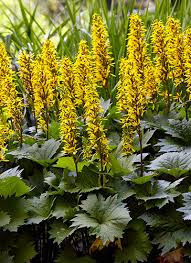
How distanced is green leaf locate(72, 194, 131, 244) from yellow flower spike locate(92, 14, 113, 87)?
1121mm

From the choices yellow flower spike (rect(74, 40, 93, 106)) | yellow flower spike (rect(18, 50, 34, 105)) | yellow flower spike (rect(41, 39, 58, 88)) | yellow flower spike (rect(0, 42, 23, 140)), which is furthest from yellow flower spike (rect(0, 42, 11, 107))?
yellow flower spike (rect(74, 40, 93, 106))

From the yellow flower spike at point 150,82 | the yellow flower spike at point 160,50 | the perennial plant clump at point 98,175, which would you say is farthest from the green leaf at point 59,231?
the yellow flower spike at point 160,50

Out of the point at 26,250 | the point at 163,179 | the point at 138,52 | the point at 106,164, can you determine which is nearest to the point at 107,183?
the point at 106,164

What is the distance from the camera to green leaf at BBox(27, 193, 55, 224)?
9.85 ft

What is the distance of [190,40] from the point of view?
11.1 ft

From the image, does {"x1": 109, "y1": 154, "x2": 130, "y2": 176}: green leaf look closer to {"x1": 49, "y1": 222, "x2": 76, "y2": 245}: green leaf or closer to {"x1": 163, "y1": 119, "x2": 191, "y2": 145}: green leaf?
{"x1": 49, "y1": 222, "x2": 76, "y2": 245}: green leaf

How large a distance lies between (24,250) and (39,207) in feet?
0.94

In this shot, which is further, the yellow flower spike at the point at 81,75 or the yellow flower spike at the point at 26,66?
the yellow flower spike at the point at 26,66

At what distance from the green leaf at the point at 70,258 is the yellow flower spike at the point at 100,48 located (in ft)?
4.41

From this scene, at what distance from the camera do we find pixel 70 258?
10.0 feet

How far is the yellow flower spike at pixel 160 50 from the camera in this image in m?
3.52

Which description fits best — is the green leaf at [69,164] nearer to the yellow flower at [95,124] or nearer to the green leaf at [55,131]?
the yellow flower at [95,124]

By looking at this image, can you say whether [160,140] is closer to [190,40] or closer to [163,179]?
[163,179]

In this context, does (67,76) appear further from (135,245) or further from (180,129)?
(135,245)
